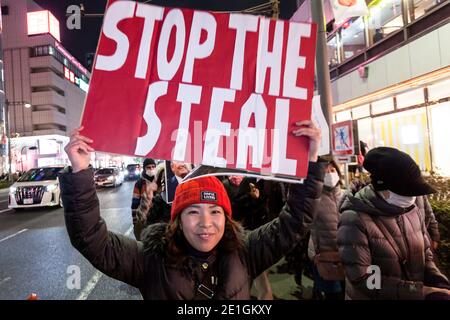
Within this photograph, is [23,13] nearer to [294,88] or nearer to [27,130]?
[27,130]

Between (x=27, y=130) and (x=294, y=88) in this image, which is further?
(x=27, y=130)

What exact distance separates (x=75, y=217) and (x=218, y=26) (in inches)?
51.1

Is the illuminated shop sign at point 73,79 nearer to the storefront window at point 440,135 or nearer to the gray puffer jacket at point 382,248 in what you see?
the storefront window at point 440,135

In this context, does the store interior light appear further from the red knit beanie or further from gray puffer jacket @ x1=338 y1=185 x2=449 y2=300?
the red knit beanie

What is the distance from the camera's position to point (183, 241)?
1832mm

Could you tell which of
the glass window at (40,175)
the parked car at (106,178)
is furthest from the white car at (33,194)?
the parked car at (106,178)

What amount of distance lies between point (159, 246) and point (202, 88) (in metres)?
0.90

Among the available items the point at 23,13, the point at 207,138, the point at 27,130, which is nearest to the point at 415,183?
the point at 207,138

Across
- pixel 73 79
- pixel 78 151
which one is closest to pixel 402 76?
pixel 78 151

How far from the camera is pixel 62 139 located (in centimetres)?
6831

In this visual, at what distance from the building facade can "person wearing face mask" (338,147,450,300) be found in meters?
69.4

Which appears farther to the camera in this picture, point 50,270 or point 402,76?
point 402,76

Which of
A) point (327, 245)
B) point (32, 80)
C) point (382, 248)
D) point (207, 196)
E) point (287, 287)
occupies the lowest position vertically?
point (287, 287)

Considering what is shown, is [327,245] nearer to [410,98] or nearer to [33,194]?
[410,98]
